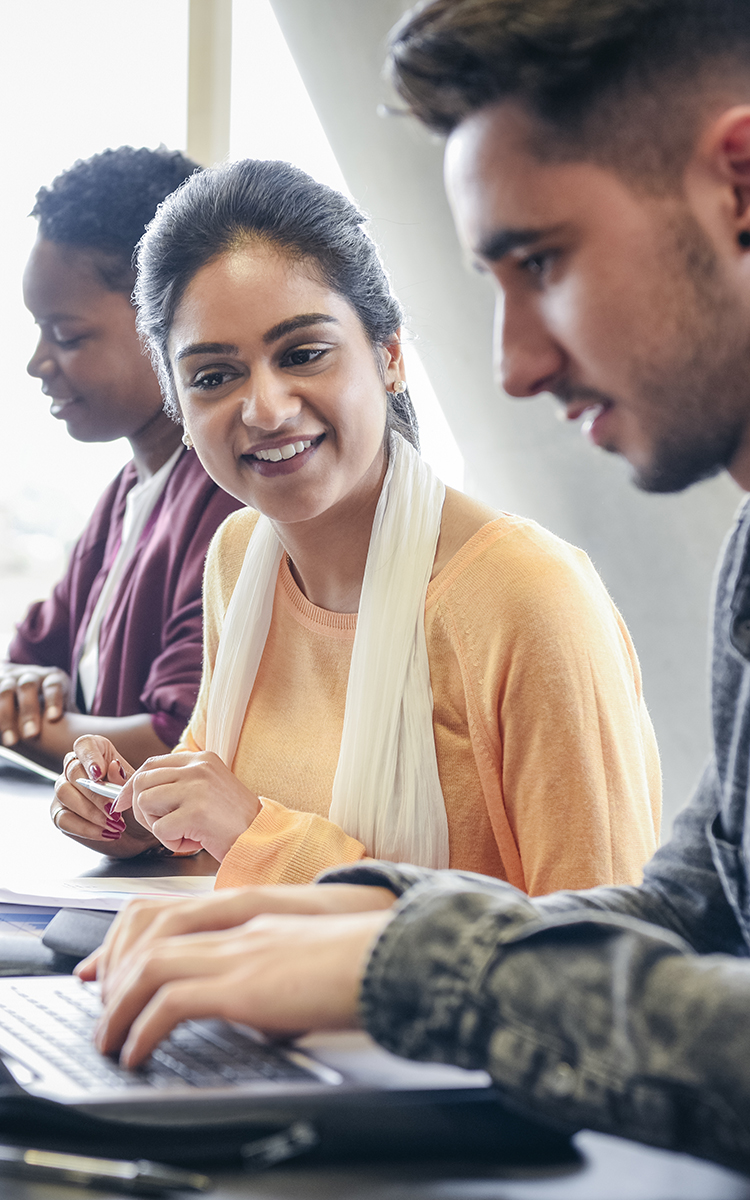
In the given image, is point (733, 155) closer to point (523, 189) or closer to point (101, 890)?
point (523, 189)

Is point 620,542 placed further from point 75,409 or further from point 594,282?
point 594,282

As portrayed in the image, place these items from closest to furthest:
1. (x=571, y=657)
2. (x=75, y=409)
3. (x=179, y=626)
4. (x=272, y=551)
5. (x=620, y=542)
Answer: (x=571, y=657)
(x=272, y=551)
(x=179, y=626)
(x=75, y=409)
(x=620, y=542)

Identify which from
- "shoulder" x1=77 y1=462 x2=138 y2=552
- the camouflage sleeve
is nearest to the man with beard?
the camouflage sleeve

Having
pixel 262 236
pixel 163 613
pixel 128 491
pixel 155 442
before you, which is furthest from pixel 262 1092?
pixel 128 491

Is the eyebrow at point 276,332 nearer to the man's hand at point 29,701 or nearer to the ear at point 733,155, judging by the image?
the ear at point 733,155

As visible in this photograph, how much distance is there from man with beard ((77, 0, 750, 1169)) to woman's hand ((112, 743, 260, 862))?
416 mm

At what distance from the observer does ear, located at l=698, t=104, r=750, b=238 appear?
61 centimetres

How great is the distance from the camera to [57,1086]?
517 mm

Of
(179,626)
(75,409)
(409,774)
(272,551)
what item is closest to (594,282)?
(409,774)

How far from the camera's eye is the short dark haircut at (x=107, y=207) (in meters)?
1.86

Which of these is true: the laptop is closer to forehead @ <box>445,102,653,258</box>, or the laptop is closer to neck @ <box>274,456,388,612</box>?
forehead @ <box>445,102,653,258</box>

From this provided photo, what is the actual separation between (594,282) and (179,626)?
1.17m

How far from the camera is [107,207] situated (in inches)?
74.0

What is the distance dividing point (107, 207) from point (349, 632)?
3.38 feet
